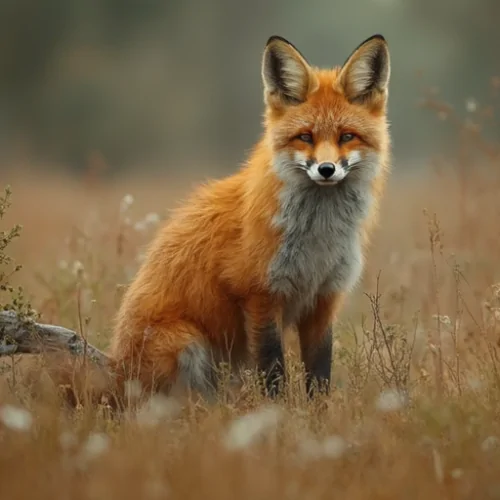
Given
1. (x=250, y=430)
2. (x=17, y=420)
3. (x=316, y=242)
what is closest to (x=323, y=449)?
(x=250, y=430)

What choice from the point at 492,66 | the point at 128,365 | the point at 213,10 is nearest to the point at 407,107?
the point at 492,66

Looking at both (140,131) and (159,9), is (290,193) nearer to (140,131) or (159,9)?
(140,131)

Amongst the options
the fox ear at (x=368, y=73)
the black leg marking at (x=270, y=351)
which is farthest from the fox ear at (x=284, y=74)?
the black leg marking at (x=270, y=351)

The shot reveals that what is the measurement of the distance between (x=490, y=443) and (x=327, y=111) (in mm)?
2355

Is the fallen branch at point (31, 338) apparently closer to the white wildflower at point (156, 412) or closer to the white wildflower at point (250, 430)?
the white wildflower at point (156, 412)

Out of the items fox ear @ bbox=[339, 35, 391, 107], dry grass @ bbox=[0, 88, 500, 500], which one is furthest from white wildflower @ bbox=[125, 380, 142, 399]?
fox ear @ bbox=[339, 35, 391, 107]

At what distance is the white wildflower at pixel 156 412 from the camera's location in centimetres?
407

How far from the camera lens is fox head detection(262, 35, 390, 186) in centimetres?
537

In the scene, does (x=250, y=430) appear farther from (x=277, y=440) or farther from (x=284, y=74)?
(x=284, y=74)

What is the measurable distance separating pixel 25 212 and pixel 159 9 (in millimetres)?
20338

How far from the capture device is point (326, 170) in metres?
5.14

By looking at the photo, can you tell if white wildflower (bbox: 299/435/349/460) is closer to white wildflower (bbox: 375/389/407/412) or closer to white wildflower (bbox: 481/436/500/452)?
white wildflower (bbox: 375/389/407/412)

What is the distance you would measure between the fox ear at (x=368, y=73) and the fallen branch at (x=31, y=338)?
2.16 metres

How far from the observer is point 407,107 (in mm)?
26375
